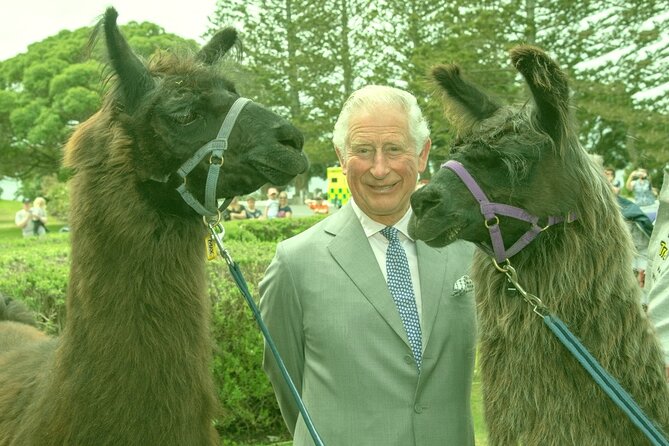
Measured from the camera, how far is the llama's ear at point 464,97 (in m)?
2.82

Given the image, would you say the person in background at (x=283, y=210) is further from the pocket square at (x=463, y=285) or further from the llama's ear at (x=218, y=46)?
the pocket square at (x=463, y=285)

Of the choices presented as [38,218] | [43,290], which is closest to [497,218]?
[43,290]

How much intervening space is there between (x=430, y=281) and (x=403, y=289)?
11 centimetres

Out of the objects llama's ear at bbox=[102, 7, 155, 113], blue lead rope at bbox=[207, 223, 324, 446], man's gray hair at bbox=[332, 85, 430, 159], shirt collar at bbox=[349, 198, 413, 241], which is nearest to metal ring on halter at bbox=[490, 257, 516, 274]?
shirt collar at bbox=[349, 198, 413, 241]

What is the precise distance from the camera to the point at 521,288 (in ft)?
8.41

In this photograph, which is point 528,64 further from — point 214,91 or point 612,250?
point 214,91

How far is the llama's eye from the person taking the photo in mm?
2814

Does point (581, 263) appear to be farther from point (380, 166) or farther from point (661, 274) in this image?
point (380, 166)

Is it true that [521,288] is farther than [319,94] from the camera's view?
No

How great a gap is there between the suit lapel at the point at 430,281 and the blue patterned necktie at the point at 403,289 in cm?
5

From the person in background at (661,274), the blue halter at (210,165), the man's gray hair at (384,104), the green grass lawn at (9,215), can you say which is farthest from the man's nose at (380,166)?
the green grass lawn at (9,215)

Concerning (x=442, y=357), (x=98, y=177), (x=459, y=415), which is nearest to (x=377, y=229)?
(x=442, y=357)

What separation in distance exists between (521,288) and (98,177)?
1512 mm

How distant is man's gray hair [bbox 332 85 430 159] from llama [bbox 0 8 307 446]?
14.5 inches
